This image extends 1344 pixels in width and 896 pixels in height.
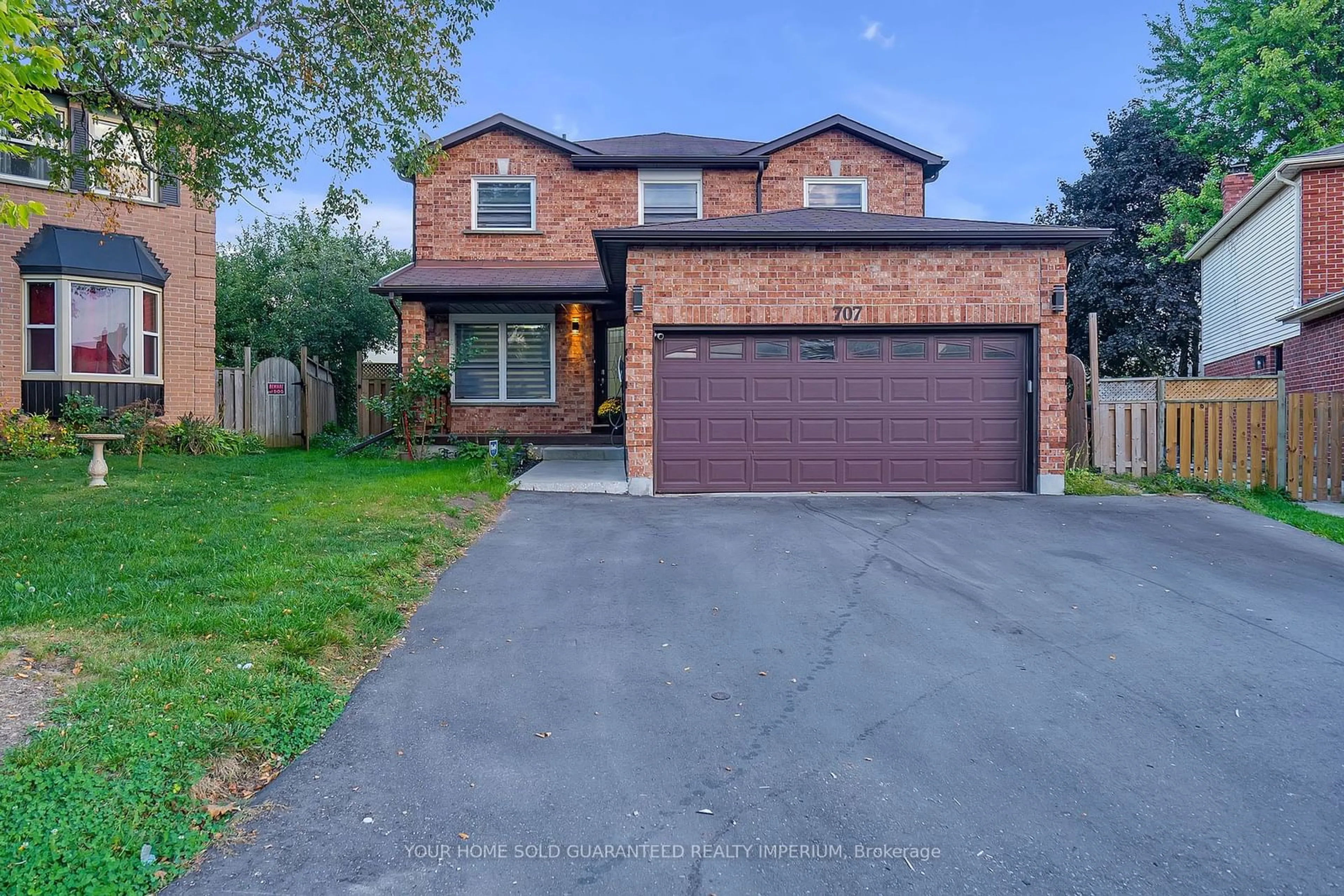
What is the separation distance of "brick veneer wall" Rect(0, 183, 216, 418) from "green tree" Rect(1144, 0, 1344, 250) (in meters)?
25.6

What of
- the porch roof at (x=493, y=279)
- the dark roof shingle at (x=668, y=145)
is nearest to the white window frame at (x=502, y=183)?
the porch roof at (x=493, y=279)

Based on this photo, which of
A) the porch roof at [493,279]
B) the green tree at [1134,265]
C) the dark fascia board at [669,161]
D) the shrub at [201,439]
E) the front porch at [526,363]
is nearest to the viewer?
the porch roof at [493,279]

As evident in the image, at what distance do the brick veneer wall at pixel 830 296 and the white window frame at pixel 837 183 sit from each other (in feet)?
21.7

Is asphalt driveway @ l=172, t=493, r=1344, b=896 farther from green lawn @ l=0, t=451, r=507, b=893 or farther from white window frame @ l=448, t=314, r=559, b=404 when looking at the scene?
white window frame @ l=448, t=314, r=559, b=404

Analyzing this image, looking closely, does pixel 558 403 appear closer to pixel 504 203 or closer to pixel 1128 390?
pixel 504 203

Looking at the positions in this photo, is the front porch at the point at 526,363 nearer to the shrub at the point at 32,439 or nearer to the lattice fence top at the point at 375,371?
the lattice fence top at the point at 375,371

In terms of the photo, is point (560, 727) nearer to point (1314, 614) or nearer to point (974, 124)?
point (1314, 614)

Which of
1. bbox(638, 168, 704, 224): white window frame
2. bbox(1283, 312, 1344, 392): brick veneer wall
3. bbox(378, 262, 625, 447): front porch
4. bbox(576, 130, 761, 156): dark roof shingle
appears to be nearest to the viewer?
bbox(1283, 312, 1344, 392): brick veneer wall

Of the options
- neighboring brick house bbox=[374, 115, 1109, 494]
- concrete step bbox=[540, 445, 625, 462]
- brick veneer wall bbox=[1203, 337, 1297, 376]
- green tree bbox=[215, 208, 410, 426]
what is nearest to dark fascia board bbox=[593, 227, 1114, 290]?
neighboring brick house bbox=[374, 115, 1109, 494]

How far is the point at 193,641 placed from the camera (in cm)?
401

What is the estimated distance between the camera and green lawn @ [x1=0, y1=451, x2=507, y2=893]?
2.53m

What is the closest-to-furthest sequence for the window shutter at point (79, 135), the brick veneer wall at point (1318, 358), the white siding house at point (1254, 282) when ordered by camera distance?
the brick veneer wall at point (1318, 358)
the window shutter at point (79, 135)
the white siding house at point (1254, 282)

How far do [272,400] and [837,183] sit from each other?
44.2 feet

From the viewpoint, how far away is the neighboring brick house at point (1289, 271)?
44.1 ft
